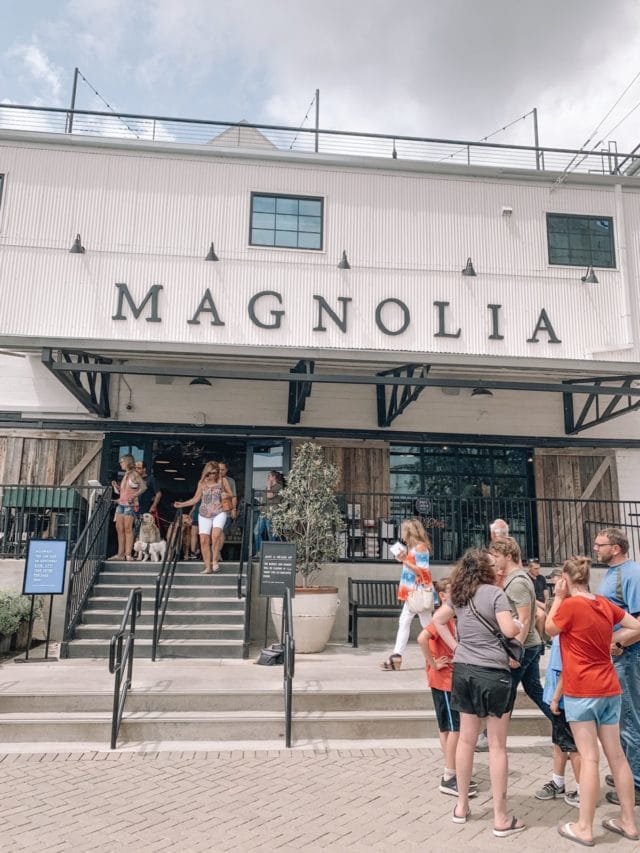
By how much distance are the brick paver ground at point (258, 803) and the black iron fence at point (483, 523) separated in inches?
226

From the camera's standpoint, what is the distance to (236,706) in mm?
6051

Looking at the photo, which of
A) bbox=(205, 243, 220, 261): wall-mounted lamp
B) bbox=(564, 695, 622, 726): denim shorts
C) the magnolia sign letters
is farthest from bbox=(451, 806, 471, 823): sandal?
bbox=(205, 243, 220, 261): wall-mounted lamp

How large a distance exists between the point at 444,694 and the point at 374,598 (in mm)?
4872

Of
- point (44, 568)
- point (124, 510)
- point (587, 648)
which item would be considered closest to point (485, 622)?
point (587, 648)

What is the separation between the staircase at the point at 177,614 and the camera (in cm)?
777

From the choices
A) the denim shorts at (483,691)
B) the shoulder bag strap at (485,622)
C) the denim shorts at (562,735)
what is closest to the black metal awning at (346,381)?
the shoulder bag strap at (485,622)

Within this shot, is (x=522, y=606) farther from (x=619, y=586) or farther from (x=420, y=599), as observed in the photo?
(x=420, y=599)

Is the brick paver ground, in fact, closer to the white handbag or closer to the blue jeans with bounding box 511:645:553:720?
the blue jeans with bounding box 511:645:553:720

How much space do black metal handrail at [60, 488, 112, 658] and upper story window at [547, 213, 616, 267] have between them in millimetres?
8949

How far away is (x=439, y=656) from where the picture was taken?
4.68m

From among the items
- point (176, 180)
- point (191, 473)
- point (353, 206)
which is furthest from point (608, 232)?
point (191, 473)

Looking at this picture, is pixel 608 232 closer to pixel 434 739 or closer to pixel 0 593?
pixel 434 739

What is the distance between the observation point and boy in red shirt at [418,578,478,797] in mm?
4531

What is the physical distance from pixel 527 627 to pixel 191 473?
9.13 metres
